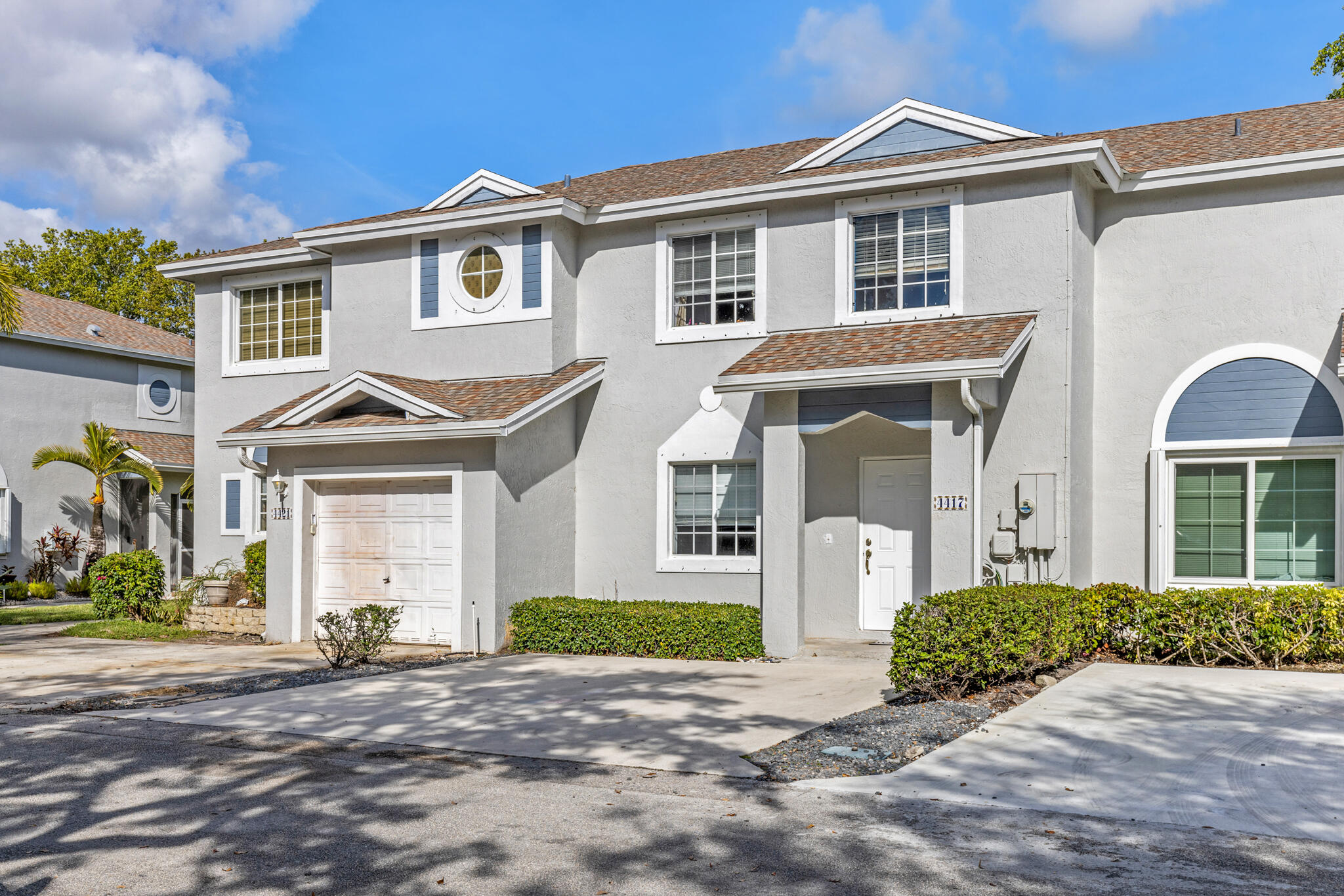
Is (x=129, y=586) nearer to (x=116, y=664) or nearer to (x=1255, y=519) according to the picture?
(x=116, y=664)

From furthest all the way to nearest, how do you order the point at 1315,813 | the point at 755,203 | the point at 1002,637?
1. the point at 755,203
2. the point at 1002,637
3. the point at 1315,813

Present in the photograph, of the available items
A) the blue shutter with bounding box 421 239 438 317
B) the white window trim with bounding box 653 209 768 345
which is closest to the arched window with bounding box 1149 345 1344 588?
the white window trim with bounding box 653 209 768 345

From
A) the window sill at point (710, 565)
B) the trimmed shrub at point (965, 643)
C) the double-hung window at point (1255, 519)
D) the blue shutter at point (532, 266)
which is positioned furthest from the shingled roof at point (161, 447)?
the double-hung window at point (1255, 519)

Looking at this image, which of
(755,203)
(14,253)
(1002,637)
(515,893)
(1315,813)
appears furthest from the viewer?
(14,253)

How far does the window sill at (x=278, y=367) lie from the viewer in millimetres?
17969

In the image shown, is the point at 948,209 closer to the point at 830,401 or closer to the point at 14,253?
the point at 830,401

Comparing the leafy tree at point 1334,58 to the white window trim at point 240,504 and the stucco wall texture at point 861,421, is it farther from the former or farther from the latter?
the white window trim at point 240,504

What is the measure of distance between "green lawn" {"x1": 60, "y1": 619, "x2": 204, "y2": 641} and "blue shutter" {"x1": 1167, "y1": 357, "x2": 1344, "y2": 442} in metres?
14.1

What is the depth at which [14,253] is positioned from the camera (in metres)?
39.5

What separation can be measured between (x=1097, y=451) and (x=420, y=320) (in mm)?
9597

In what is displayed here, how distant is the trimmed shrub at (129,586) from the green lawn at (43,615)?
1.89 ft

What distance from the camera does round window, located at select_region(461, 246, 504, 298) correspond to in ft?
51.2

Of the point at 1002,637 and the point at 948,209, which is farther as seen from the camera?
the point at 948,209

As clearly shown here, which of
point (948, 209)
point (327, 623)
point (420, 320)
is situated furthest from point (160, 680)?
point (948, 209)
